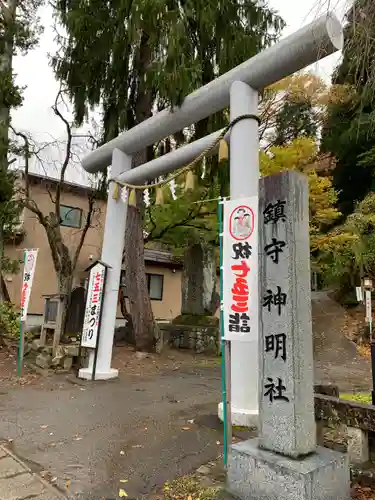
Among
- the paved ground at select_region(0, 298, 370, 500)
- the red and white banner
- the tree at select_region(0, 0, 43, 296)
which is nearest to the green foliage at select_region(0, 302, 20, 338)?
the tree at select_region(0, 0, 43, 296)

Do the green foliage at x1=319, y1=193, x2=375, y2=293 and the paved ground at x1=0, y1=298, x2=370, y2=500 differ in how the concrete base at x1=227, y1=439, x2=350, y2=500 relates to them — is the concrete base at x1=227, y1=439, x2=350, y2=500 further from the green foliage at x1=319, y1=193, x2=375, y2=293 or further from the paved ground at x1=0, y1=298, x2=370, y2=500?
the green foliage at x1=319, y1=193, x2=375, y2=293

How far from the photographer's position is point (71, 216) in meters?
16.5

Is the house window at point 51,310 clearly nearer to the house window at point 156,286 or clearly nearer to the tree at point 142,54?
the tree at point 142,54

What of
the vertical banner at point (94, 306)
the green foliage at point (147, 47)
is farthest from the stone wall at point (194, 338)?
the green foliage at point (147, 47)

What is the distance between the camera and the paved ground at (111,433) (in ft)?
12.3

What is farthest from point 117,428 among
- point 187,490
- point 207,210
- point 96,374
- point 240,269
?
point 207,210

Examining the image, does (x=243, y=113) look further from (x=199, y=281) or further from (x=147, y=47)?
(x=199, y=281)

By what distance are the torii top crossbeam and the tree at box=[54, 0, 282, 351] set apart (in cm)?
40

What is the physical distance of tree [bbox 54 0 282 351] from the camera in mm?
8227

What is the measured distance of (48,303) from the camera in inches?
408

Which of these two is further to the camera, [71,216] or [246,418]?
[71,216]

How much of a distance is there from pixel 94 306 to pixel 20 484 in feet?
16.5

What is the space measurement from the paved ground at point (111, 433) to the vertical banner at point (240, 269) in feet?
4.96

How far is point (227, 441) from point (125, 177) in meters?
6.15
